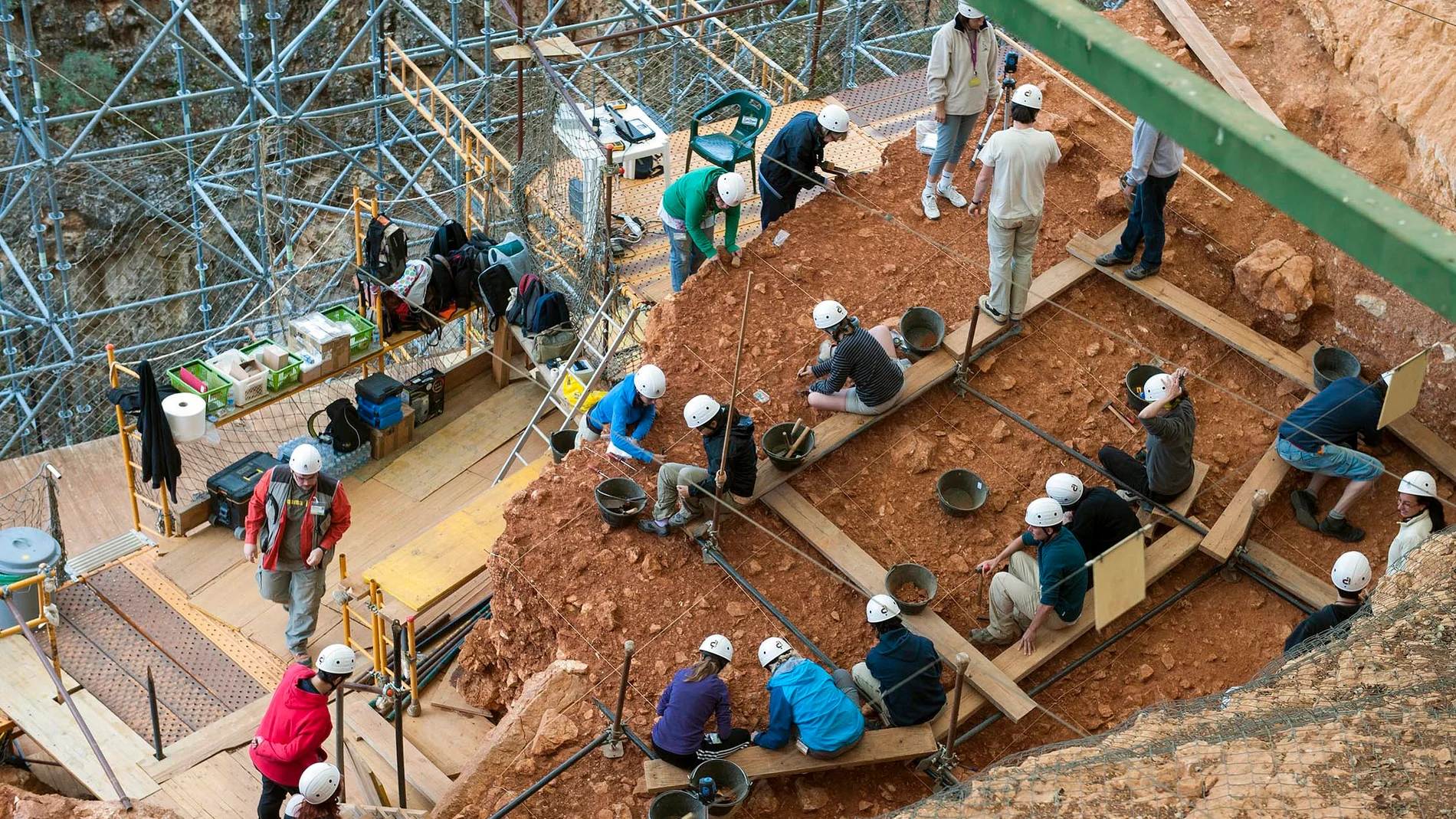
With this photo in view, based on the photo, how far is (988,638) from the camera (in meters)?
10.1

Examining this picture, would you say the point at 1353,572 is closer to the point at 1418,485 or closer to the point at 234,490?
the point at 1418,485

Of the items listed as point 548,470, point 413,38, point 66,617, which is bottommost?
point 413,38

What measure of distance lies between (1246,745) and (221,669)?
26.6 feet

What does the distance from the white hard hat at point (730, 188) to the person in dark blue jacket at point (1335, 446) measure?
179 inches

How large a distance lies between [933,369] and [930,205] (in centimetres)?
212

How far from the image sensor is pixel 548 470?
11383 millimetres

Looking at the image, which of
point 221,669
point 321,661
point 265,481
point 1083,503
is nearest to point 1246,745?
point 1083,503

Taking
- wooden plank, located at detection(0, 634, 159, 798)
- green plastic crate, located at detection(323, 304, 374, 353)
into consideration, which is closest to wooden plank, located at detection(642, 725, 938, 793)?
wooden plank, located at detection(0, 634, 159, 798)

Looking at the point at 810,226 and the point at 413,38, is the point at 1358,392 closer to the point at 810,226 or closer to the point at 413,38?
the point at 810,226

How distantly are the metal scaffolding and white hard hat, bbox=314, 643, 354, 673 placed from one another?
5097 mm

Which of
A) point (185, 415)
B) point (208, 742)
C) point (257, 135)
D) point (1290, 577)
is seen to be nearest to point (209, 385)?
point (185, 415)

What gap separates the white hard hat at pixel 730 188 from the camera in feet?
38.3

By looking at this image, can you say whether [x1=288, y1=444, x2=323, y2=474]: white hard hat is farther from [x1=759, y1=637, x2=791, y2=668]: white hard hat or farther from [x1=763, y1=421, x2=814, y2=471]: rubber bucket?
[x1=759, y1=637, x2=791, y2=668]: white hard hat

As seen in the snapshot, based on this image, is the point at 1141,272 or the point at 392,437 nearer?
the point at 1141,272
